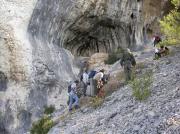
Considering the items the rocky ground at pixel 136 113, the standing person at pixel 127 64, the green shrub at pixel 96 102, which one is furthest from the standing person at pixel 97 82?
the standing person at pixel 127 64

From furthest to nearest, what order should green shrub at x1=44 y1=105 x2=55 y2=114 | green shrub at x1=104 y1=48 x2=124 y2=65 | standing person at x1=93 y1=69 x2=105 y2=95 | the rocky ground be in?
green shrub at x1=104 y1=48 x2=124 y2=65, green shrub at x1=44 y1=105 x2=55 y2=114, standing person at x1=93 y1=69 x2=105 y2=95, the rocky ground

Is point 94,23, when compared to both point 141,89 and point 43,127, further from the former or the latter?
point 141,89

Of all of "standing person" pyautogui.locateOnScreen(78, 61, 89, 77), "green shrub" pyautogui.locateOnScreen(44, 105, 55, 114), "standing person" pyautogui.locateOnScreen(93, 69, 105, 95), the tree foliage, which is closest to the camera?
"standing person" pyautogui.locateOnScreen(93, 69, 105, 95)

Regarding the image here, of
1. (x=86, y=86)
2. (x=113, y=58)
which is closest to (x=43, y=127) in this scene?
(x=86, y=86)

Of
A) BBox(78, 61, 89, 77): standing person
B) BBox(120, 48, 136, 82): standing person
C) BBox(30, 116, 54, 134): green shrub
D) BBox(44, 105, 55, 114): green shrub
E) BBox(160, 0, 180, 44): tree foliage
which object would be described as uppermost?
BBox(160, 0, 180, 44): tree foliage

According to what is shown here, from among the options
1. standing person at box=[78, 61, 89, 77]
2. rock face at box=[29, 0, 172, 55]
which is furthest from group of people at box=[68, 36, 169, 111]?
standing person at box=[78, 61, 89, 77]

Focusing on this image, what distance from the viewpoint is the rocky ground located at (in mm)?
14742

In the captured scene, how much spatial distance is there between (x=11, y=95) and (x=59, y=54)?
496 centimetres

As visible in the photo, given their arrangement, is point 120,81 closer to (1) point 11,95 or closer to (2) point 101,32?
(1) point 11,95

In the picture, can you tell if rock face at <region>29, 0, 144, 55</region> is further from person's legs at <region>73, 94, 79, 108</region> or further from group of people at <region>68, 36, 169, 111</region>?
person's legs at <region>73, 94, 79, 108</region>

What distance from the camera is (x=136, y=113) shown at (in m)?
16.5

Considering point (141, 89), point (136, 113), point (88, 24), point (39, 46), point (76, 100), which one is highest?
point (88, 24)

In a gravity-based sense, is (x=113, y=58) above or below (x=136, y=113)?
above

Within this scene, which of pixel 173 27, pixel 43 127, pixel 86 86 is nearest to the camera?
pixel 43 127
